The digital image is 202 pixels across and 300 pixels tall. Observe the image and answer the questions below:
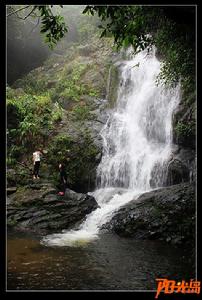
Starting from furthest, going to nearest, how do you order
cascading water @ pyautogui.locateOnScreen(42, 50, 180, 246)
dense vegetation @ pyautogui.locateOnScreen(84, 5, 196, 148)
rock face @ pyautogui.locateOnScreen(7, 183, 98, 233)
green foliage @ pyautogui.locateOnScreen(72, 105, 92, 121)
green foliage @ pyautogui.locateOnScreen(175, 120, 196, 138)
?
green foliage @ pyautogui.locateOnScreen(72, 105, 92, 121), cascading water @ pyautogui.locateOnScreen(42, 50, 180, 246), green foliage @ pyautogui.locateOnScreen(175, 120, 196, 138), rock face @ pyautogui.locateOnScreen(7, 183, 98, 233), dense vegetation @ pyautogui.locateOnScreen(84, 5, 196, 148)

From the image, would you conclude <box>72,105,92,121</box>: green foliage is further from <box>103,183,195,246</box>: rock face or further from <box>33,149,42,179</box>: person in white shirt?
<box>103,183,195,246</box>: rock face

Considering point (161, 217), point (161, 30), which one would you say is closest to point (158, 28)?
point (161, 30)

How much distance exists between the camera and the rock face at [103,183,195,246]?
29.7 feet

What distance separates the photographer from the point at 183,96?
14711 millimetres

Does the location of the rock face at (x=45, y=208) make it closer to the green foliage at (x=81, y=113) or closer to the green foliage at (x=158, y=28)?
the green foliage at (x=158, y=28)

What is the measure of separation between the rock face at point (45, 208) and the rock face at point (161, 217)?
4.89ft

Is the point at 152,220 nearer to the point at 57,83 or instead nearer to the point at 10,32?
the point at 57,83

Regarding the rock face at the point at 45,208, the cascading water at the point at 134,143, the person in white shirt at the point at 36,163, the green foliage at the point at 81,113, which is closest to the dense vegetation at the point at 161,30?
the cascading water at the point at 134,143

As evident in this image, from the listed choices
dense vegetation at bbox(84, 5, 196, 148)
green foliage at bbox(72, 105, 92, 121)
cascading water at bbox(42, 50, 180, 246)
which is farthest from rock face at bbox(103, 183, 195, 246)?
green foliage at bbox(72, 105, 92, 121)

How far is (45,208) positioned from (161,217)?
14.0 ft

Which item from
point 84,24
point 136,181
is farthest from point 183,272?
point 84,24

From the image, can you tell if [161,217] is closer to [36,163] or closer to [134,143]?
[36,163]

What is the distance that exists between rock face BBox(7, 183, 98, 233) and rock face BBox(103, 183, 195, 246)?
149 cm
